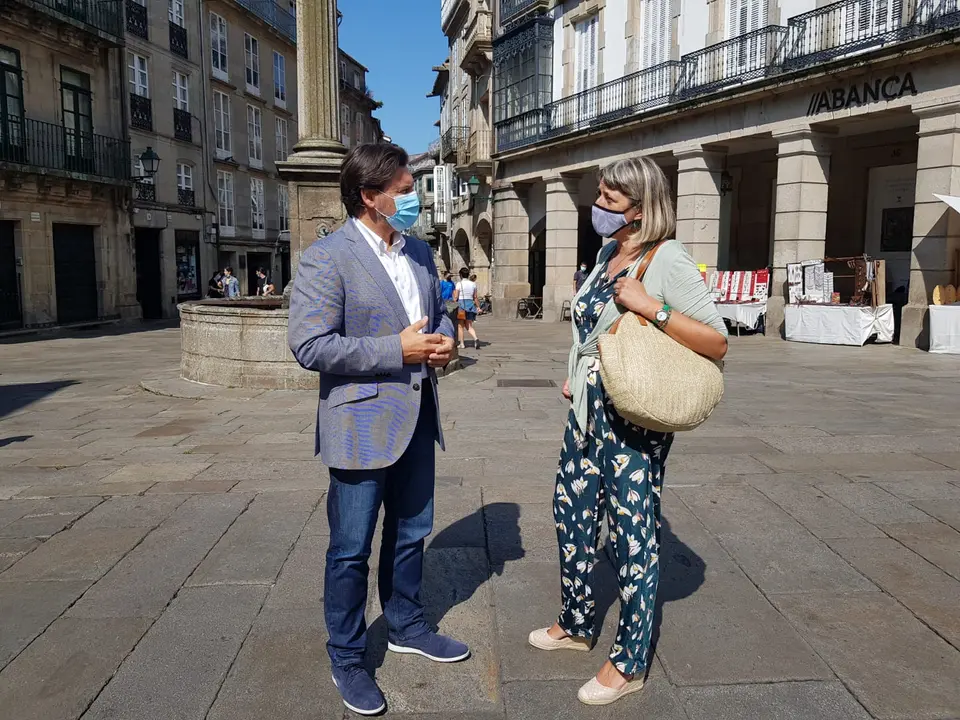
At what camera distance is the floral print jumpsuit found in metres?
2.64

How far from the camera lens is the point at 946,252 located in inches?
514

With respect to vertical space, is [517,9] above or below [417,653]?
above

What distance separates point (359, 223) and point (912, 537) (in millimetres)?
3351

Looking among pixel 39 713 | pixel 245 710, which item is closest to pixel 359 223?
pixel 245 710

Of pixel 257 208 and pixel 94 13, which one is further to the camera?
pixel 257 208

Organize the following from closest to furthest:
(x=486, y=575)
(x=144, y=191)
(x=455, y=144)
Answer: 1. (x=486, y=575)
2. (x=144, y=191)
3. (x=455, y=144)

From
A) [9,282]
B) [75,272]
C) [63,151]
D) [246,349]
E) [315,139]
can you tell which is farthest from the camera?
[75,272]

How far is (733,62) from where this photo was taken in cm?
1652

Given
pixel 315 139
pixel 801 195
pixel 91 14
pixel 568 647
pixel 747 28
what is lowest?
pixel 568 647

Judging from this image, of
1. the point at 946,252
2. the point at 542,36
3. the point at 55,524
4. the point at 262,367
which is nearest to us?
the point at 55,524

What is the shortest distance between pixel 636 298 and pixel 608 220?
34cm

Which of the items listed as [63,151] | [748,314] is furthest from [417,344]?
[63,151]

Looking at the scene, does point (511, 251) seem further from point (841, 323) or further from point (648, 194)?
point (648, 194)

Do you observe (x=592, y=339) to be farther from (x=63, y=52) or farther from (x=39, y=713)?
(x=63, y=52)
